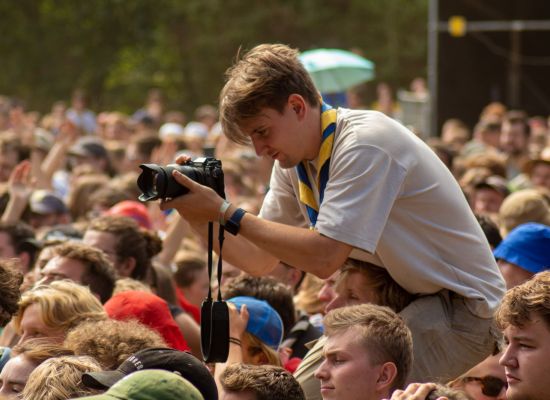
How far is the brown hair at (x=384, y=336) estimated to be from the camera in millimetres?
4309

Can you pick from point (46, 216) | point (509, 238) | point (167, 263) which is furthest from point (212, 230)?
point (46, 216)

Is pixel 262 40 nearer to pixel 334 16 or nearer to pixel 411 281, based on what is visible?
pixel 334 16

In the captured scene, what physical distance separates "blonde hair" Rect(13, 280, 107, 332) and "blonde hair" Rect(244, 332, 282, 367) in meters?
0.65

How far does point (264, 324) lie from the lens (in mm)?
5535

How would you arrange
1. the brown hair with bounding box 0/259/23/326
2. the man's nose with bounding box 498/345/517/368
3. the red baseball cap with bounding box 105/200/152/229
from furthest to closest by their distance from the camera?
the red baseball cap with bounding box 105/200/152/229
the brown hair with bounding box 0/259/23/326
the man's nose with bounding box 498/345/517/368

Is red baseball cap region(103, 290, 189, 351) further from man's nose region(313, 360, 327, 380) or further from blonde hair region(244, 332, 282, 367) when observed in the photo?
man's nose region(313, 360, 327, 380)

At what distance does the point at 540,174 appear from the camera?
32.4 feet

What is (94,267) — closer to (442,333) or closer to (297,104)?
(297,104)

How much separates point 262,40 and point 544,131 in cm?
1541

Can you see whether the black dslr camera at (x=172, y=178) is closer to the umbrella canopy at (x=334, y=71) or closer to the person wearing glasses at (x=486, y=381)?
the person wearing glasses at (x=486, y=381)

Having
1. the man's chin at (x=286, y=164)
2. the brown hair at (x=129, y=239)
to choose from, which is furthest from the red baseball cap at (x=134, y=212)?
the man's chin at (x=286, y=164)

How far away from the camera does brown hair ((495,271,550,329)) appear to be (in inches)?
157

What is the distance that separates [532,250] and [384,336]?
1.73 meters

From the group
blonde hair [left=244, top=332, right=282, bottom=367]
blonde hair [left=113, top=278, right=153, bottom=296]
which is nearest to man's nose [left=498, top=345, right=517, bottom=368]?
blonde hair [left=244, top=332, right=282, bottom=367]
